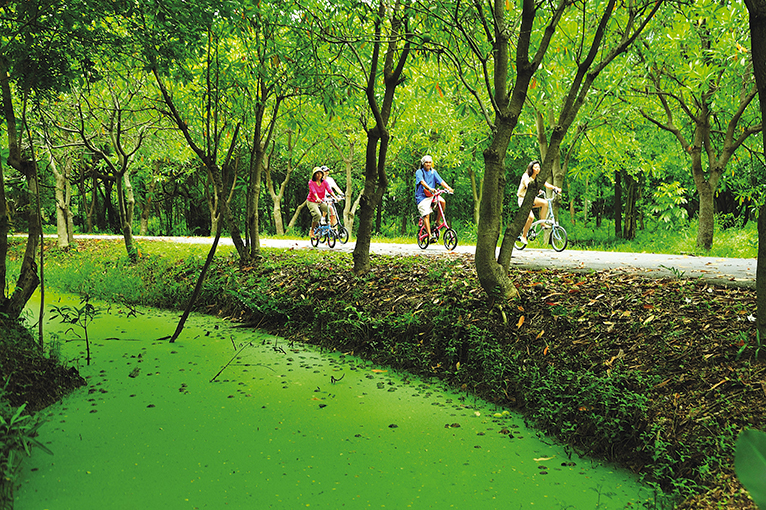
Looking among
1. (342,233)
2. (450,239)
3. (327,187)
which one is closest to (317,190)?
(327,187)

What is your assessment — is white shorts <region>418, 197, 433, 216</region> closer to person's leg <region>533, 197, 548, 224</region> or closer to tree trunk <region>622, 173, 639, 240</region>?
person's leg <region>533, 197, 548, 224</region>

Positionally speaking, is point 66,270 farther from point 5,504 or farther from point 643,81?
point 643,81

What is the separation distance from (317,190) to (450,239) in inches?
117

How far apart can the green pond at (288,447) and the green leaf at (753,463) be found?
77.4 inches

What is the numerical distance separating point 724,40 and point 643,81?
6.44 ft

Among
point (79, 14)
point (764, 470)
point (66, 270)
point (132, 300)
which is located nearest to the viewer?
point (764, 470)

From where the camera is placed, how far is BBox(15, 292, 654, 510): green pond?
93.0 inches

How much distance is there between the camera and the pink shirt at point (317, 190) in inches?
412

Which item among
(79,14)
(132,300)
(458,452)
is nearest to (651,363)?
(458,452)

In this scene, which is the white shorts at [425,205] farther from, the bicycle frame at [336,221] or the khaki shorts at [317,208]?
the khaki shorts at [317,208]

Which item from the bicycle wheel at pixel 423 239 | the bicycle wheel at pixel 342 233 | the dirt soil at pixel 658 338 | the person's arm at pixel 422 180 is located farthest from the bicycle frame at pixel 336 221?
the dirt soil at pixel 658 338

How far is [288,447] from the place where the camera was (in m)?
2.86

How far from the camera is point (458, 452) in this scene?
113 inches

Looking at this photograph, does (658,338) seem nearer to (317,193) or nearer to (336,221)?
(317,193)
